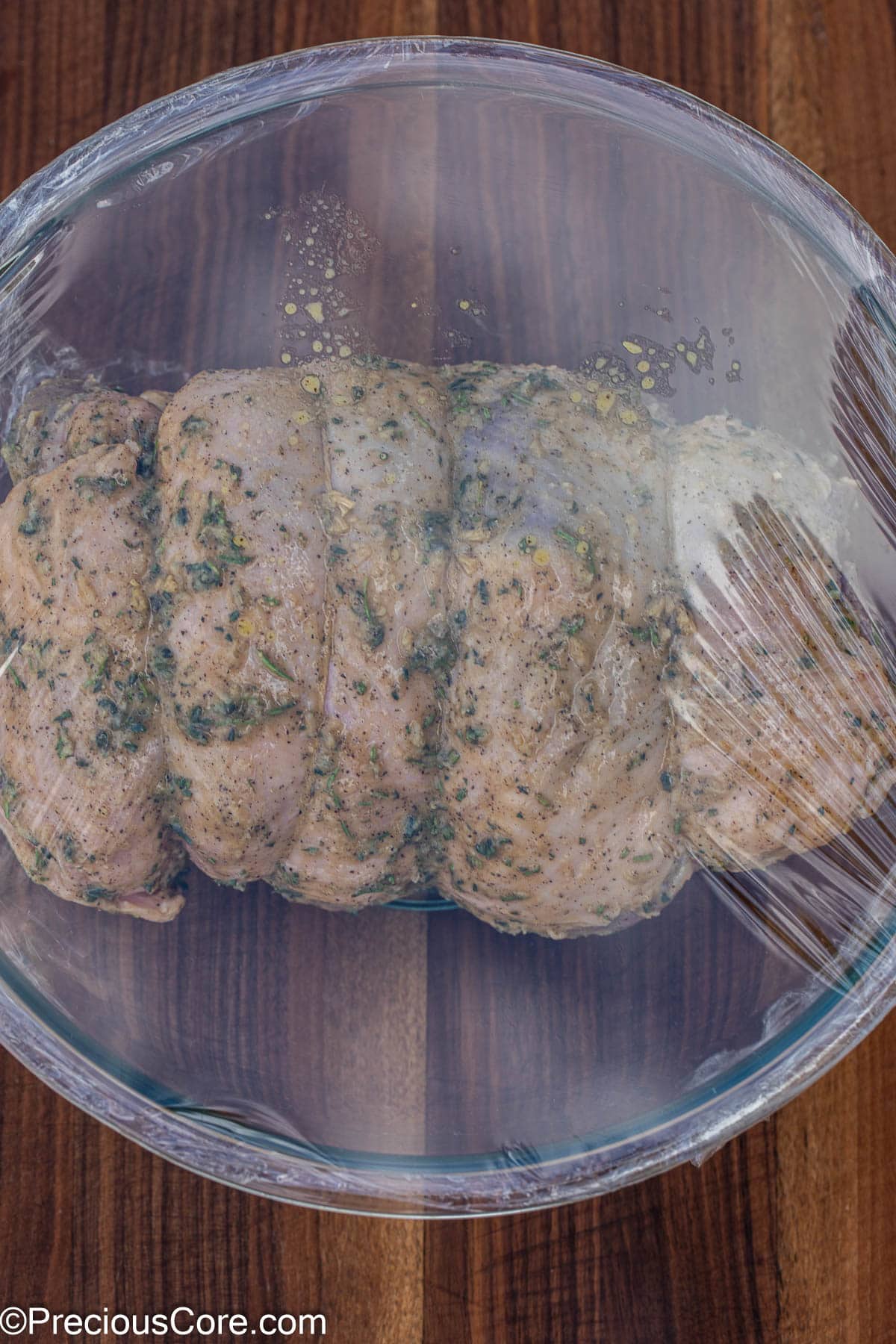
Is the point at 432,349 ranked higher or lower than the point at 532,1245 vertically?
higher

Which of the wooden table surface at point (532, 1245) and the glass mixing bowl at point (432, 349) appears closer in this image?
the glass mixing bowl at point (432, 349)

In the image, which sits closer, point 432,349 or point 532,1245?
point 432,349

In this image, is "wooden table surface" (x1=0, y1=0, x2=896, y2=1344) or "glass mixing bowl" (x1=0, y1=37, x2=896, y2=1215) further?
"wooden table surface" (x1=0, y1=0, x2=896, y2=1344)

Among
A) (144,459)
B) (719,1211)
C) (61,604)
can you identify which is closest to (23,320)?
(144,459)

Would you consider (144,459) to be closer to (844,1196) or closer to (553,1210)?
(553,1210)

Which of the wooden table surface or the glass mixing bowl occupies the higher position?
the glass mixing bowl

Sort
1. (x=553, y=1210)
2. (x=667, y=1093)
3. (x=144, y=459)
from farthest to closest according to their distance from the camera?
1. (x=553, y=1210)
2. (x=667, y=1093)
3. (x=144, y=459)

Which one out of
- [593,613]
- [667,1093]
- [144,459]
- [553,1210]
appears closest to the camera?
[593,613]

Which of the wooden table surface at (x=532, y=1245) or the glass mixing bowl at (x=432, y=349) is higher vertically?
the glass mixing bowl at (x=432, y=349)
